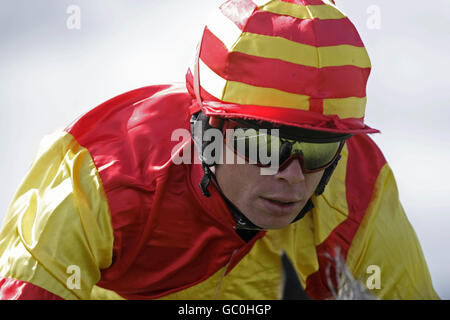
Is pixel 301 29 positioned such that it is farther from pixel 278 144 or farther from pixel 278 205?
pixel 278 205

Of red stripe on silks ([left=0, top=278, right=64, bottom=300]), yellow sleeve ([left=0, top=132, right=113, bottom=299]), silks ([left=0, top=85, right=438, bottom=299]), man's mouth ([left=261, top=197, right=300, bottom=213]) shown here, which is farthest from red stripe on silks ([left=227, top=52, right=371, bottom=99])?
red stripe on silks ([left=0, top=278, right=64, bottom=300])

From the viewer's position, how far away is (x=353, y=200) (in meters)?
4.64

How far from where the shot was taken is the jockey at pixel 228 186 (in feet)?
12.7

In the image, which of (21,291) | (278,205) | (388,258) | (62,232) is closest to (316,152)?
(278,205)

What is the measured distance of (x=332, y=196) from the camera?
4.59 meters

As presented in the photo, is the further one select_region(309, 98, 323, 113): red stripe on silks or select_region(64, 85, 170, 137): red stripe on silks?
select_region(64, 85, 170, 137): red stripe on silks

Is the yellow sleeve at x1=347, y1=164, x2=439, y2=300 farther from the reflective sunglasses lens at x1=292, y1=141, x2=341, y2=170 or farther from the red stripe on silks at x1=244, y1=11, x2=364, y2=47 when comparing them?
the red stripe on silks at x1=244, y1=11, x2=364, y2=47

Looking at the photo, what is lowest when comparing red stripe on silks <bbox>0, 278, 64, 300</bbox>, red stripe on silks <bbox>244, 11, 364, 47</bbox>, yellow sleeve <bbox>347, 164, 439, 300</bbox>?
yellow sleeve <bbox>347, 164, 439, 300</bbox>

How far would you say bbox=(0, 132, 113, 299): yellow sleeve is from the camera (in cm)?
392

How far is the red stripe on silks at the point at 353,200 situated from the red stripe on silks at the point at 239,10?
40.9 inches

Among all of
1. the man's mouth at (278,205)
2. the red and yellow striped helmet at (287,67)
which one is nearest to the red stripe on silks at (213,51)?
the red and yellow striped helmet at (287,67)

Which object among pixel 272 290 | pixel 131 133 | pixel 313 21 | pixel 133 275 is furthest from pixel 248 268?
pixel 313 21

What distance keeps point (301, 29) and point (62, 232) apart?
3.89ft

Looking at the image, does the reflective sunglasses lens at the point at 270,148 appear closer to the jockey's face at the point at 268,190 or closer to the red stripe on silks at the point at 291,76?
the jockey's face at the point at 268,190
